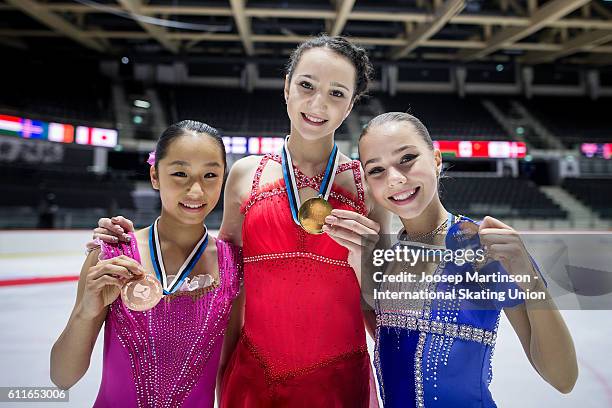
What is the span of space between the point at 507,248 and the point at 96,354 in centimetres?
202

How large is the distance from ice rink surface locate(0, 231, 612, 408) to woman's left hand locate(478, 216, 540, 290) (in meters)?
0.17

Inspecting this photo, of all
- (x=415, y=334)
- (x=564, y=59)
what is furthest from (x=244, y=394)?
(x=564, y=59)

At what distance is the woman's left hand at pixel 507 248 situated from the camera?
3.27 ft

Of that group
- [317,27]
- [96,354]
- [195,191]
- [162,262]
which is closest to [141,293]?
[162,262]

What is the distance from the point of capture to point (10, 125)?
11391mm

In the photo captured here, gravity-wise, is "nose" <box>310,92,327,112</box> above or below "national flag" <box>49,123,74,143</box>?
below

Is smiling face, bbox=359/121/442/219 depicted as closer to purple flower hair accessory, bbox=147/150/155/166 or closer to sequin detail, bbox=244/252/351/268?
sequin detail, bbox=244/252/351/268

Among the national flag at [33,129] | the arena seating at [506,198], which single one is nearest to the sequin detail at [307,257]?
the arena seating at [506,198]

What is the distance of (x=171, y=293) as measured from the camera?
4.27ft

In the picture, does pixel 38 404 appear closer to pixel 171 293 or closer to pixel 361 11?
pixel 171 293

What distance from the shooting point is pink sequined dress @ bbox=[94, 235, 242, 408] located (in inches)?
50.7

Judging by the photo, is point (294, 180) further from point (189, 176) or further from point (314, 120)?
point (189, 176)

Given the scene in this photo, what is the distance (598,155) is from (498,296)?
1288cm

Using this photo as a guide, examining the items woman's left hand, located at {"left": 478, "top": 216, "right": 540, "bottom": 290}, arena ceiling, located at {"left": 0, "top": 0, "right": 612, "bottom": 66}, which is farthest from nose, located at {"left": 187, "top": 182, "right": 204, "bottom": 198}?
arena ceiling, located at {"left": 0, "top": 0, "right": 612, "bottom": 66}
